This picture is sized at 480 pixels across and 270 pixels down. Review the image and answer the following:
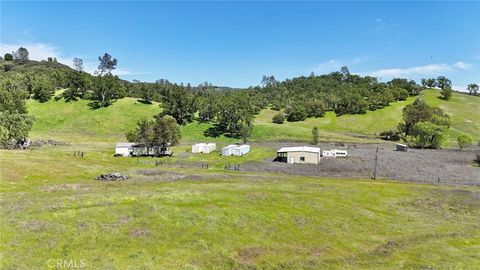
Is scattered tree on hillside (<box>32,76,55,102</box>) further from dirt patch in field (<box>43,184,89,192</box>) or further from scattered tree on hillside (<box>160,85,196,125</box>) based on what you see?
dirt patch in field (<box>43,184,89,192</box>)

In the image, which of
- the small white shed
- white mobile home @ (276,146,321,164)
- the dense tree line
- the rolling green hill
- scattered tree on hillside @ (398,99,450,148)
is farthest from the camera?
the rolling green hill

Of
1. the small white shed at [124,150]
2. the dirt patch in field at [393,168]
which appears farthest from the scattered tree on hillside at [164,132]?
the dirt patch in field at [393,168]

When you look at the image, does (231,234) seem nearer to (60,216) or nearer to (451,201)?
(60,216)

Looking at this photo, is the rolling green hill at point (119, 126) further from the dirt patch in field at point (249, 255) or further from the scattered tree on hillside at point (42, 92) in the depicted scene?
the dirt patch in field at point (249, 255)

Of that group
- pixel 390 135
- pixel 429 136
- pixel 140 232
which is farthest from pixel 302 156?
pixel 390 135

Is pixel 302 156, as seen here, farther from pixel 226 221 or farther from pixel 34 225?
pixel 34 225

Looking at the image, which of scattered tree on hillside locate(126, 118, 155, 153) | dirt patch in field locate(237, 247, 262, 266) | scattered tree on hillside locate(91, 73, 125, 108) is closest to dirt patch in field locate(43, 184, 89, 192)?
dirt patch in field locate(237, 247, 262, 266)
